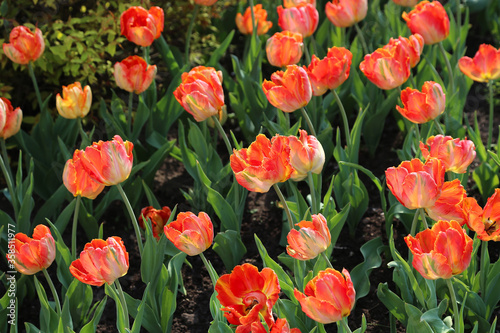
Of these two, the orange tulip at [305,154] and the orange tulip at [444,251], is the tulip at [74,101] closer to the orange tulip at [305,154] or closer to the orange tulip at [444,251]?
the orange tulip at [305,154]

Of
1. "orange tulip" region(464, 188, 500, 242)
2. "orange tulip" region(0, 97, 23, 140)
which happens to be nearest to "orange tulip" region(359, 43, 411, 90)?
"orange tulip" region(464, 188, 500, 242)

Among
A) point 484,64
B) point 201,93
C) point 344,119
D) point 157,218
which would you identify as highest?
point 201,93

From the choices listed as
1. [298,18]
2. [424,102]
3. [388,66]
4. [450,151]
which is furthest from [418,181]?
[298,18]

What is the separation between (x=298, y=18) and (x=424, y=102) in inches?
32.3

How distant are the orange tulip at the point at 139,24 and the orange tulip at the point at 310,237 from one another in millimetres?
1330

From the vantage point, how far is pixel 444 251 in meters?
1.28

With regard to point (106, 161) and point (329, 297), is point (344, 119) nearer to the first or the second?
point (106, 161)

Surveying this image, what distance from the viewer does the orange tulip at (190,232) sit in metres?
1.50

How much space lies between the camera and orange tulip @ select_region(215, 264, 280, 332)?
131cm

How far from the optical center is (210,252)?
2381 millimetres

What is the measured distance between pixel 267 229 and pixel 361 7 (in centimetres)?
94

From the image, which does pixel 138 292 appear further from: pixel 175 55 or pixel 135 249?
pixel 175 55

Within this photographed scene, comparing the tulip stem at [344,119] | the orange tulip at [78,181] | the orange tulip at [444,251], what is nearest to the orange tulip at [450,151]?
the orange tulip at [444,251]

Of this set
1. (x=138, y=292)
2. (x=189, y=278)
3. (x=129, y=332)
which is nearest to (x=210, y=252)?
(x=189, y=278)
